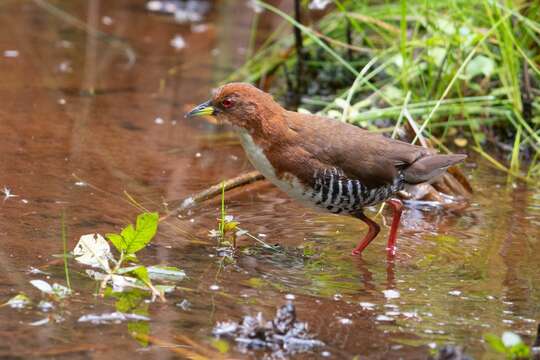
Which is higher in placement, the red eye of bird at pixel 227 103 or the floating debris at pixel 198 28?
the floating debris at pixel 198 28

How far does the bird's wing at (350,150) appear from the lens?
4996 millimetres

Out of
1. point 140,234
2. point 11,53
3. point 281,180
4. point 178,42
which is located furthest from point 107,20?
point 140,234

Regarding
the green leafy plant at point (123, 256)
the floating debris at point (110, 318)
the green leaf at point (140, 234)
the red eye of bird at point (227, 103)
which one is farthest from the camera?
the red eye of bird at point (227, 103)

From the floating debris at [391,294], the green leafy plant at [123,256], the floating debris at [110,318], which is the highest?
the green leafy plant at [123,256]

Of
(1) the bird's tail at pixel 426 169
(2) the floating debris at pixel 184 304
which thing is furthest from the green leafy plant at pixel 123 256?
(1) the bird's tail at pixel 426 169

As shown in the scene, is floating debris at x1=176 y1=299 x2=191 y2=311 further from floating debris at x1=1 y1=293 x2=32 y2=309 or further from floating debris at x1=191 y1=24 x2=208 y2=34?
floating debris at x1=191 y1=24 x2=208 y2=34

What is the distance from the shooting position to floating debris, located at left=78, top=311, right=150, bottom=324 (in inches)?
148

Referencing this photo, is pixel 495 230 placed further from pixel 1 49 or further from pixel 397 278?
pixel 1 49

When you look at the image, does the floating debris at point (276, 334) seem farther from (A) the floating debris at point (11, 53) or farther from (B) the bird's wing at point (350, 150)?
(A) the floating debris at point (11, 53)

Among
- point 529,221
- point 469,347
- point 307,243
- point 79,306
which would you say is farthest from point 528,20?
point 79,306

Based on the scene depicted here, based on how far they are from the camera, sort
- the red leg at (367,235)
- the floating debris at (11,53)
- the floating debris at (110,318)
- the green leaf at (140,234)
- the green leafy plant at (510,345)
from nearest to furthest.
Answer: the green leafy plant at (510,345) < the floating debris at (110,318) < the green leaf at (140,234) < the red leg at (367,235) < the floating debris at (11,53)

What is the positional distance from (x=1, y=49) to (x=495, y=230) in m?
4.67

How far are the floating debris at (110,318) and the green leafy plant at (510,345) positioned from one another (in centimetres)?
131

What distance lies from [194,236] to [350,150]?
908 millimetres
